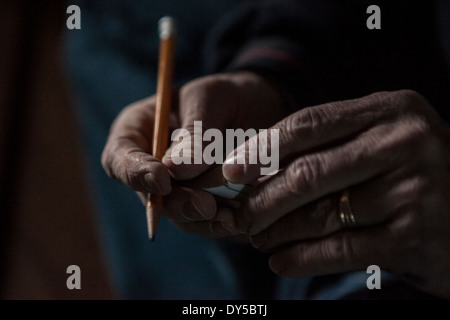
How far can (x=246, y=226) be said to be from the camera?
335 millimetres

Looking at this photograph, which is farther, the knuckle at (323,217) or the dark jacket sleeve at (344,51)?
the dark jacket sleeve at (344,51)

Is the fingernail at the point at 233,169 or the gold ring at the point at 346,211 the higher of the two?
the fingernail at the point at 233,169

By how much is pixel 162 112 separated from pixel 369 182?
0.57ft

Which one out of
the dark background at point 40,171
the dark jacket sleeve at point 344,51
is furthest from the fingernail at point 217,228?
the dark background at point 40,171

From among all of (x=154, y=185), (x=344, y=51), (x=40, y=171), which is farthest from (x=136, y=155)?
(x=40, y=171)

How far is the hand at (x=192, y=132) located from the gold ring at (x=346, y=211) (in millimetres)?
82

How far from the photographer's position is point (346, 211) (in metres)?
0.32

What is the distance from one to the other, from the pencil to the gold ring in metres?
0.13

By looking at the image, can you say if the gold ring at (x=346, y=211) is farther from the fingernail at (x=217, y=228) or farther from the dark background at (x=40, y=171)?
the dark background at (x=40, y=171)

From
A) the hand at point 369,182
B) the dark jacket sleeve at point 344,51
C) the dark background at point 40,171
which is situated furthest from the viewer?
the dark background at point 40,171

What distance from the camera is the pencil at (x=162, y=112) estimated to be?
0.32 meters

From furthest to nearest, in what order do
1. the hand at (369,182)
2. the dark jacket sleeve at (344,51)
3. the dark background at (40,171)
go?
1. the dark background at (40,171)
2. the dark jacket sleeve at (344,51)
3. the hand at (369,182)

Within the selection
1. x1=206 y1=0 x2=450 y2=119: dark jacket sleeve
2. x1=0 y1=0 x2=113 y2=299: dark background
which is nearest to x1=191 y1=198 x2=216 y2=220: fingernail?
→ x1=206 y1=0 x2=450 y2=119: dark jacket sleeve
